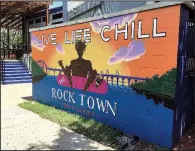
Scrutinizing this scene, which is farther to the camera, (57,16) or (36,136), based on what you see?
(57,16)

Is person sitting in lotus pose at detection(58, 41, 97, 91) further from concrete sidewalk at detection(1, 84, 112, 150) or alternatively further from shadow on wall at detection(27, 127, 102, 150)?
shadow on wall at detection(27, 127, 102, 150)

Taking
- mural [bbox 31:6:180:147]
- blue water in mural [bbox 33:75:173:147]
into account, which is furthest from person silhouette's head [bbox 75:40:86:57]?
blue water in mural [bbox 33:75:173:147]

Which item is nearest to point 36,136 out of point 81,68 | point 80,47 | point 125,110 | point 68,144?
point 68,144

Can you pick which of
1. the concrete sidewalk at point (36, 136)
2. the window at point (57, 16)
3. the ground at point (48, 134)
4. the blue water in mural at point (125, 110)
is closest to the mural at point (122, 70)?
the blue water in mural at point (125, 110)

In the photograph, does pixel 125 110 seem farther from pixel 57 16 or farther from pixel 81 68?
pixel 57 16

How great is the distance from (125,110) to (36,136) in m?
1.72

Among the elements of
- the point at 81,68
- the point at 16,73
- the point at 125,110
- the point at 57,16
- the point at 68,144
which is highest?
the point at 57,16

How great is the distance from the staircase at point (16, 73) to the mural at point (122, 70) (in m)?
5.95

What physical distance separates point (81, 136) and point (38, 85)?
358 cm

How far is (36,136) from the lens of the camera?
506 cm

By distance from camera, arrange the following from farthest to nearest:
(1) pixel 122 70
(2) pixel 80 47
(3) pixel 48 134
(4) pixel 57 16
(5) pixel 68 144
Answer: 1. (4) pixel 57 16
2. (2) pixel 80 47
3. (1) pixel 122 70
4. (3) pixel 48 134
5. (5) pixel 68 144

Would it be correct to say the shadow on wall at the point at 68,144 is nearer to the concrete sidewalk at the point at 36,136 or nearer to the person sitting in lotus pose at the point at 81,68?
the concrete sidewalk at the point at 36,136

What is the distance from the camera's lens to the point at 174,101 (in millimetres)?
4449

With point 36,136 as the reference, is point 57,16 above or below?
above
